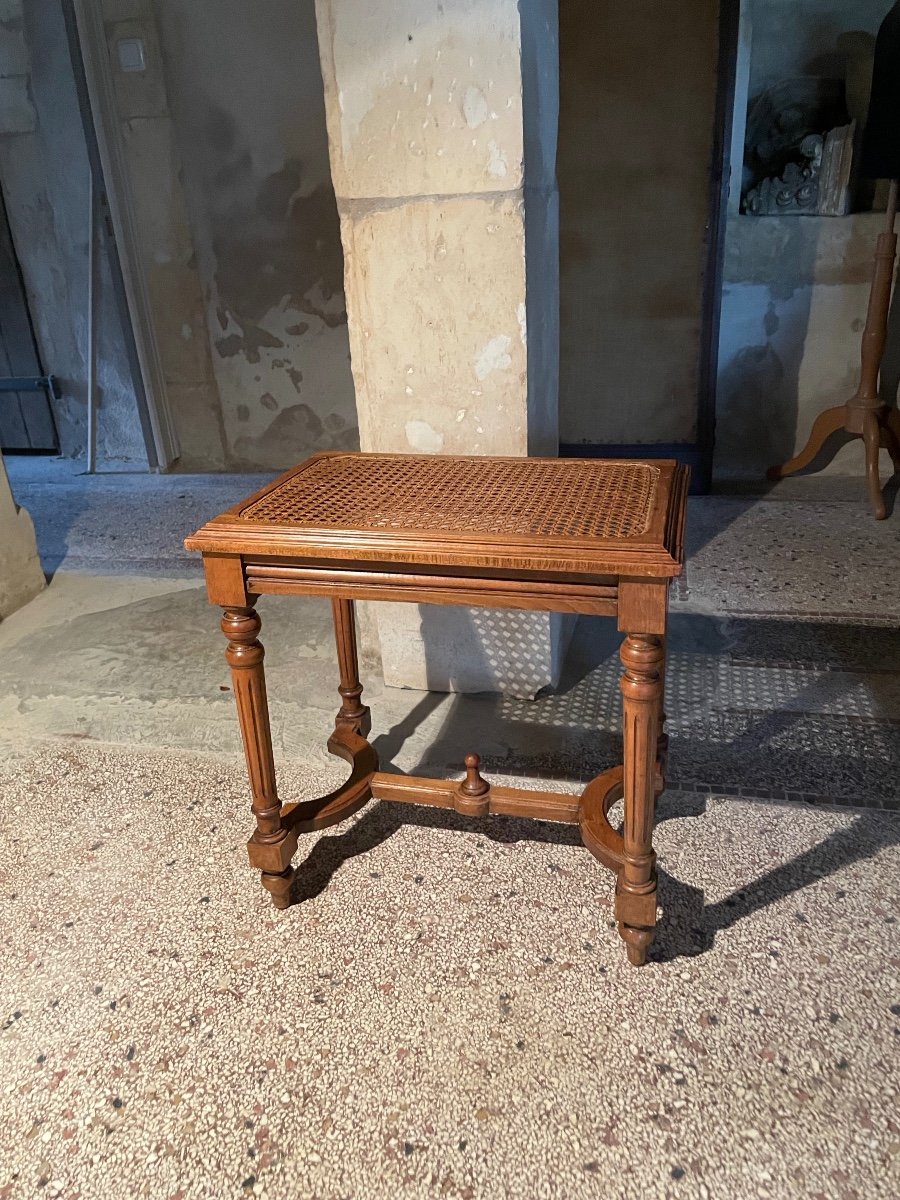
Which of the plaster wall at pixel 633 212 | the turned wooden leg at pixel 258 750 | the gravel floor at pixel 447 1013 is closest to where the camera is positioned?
the gravel floor at pixel 447 1013

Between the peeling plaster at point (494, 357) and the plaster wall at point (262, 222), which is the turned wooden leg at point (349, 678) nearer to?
the peeling plaster at point (494, 357)

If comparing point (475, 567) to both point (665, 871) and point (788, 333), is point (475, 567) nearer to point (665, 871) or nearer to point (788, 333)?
point (665, 871)

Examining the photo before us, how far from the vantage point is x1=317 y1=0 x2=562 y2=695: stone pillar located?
1881mm

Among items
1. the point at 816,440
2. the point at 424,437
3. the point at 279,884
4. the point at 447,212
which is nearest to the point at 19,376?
the point at 424,437

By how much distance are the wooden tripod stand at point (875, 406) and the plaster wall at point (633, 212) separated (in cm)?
64

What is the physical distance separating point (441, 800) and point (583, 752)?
51 cm

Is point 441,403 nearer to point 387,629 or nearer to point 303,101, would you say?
point 387,629

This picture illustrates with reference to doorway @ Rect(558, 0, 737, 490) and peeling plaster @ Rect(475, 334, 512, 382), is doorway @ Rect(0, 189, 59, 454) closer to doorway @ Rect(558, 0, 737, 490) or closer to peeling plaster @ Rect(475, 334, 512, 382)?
doorway @ Rect(558, 0, 737, 490)

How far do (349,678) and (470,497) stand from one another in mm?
691

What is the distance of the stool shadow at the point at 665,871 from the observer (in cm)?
160

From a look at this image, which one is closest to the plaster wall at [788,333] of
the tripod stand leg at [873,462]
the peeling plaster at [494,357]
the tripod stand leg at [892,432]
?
the tripod stand leg at [892,432]

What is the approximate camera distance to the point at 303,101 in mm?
4230

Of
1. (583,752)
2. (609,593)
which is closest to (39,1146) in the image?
(609,593)

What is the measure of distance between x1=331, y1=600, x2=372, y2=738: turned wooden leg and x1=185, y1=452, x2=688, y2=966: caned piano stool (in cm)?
27
